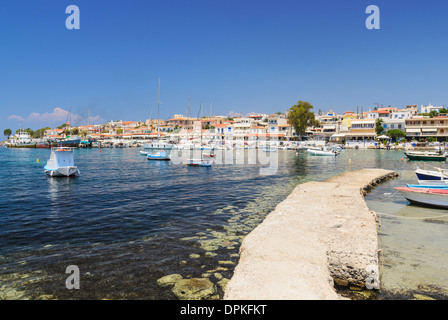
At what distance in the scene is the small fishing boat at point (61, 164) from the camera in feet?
79.6

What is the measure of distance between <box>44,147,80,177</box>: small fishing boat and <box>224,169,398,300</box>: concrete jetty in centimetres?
2140

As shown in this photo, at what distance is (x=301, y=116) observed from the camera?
301 ft

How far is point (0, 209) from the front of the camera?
13555 millimetres

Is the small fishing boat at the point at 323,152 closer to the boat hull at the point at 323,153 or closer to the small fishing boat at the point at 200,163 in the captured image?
the boat hull at the point at 323,153

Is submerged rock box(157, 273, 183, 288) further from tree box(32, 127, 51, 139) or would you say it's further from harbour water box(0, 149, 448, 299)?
tree box(32, 127, 51, 139)

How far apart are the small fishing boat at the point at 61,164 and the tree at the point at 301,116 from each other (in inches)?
3071

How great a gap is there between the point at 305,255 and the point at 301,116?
90775mm

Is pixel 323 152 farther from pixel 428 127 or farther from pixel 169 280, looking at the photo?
pixel 169 280

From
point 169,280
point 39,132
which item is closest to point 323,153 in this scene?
point 169,280

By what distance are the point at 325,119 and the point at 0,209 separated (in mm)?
118790

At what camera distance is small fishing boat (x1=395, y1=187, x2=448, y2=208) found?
1252 centimetres
